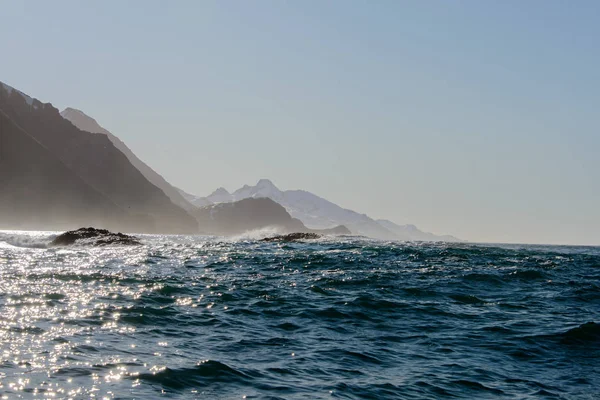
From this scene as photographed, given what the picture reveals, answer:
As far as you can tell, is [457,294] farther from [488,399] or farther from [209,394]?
[209,394]

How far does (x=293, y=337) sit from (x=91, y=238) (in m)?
52.2

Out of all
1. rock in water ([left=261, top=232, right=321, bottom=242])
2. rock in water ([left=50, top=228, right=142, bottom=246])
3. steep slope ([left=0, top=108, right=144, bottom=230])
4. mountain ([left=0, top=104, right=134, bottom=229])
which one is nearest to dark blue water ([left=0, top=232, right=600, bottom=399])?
rock in water ([left=50, top=228, right=142, bottom=246])

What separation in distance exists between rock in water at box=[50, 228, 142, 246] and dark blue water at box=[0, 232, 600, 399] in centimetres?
3050

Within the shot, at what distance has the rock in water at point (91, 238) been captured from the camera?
2384 inches

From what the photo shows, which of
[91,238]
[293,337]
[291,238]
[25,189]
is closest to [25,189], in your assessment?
[25,189]

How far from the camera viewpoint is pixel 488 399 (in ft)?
36.7

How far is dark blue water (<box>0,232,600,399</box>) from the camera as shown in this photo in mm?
11445

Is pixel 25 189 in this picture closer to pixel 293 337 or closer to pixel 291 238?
pixel 291 238

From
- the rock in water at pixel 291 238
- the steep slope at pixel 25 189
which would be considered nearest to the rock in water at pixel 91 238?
the rock in water at pixel 291 238

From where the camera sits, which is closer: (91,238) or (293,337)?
(293,337)

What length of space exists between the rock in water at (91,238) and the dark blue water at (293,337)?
30498mm

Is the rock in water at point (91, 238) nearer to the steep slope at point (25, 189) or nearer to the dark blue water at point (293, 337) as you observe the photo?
the dark blue water at point (293, 337)

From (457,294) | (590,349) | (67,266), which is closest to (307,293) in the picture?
(457,294)

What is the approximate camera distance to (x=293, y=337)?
640 inches
